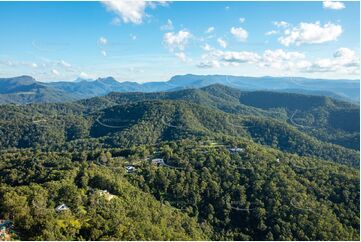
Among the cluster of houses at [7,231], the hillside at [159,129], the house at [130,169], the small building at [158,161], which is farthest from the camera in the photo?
the hillside at [159,129]

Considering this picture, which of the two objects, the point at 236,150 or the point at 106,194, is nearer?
the point at 106,194

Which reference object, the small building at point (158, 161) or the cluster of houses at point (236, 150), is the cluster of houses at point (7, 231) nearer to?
the small building at point (158, 161)

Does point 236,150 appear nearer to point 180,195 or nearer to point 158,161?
point 158,161

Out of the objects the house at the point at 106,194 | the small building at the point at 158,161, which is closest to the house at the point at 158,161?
the small building at the point at 158,161

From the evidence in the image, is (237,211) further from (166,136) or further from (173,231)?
(166,136)

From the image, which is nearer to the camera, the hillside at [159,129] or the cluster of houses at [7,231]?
the cluster of houses at [7,231]

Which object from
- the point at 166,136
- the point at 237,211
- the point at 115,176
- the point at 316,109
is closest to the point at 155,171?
the point at 115,176

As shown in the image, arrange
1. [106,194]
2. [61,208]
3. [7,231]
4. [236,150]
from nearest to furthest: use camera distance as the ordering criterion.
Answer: [7,231] < [61,208] < [106,194] < [236,150]

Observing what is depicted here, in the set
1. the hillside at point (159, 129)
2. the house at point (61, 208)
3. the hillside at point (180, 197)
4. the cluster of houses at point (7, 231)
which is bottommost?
the hillside at point (159, 129)

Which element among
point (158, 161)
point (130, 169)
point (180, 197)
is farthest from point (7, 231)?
point (158, 161)

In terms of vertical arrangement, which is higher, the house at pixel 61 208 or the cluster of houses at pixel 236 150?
the house at pixel 61 208

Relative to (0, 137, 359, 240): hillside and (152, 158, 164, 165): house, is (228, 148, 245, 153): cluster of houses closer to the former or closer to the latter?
(0, 137, 359, 240): hillside
